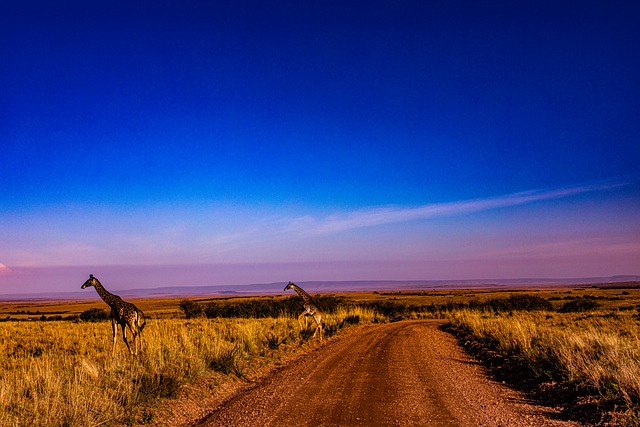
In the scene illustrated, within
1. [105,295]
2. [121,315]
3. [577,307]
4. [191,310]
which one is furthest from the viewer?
[191,310]

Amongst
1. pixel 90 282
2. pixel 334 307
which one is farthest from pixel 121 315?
pixel 334 307

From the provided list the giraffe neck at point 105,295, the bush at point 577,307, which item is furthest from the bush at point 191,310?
the giraffe neck at point 105,295

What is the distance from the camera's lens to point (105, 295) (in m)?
13.3

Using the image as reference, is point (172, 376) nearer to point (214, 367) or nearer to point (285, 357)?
point (214, 367)

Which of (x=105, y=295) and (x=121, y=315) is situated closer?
(x=121, y=315)

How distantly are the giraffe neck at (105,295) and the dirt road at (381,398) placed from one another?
15.9ft

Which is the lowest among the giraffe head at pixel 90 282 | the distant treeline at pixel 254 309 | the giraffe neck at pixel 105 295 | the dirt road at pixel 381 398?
the distant treeline at pixel 254 309

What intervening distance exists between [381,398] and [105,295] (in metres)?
8.48

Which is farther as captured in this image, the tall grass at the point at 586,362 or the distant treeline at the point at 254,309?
the distant treeline at the point at 254,309

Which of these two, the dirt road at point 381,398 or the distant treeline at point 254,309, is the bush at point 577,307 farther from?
the dirt road at point 381,398

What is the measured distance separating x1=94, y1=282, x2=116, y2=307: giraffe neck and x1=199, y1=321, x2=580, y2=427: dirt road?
4.86 meters

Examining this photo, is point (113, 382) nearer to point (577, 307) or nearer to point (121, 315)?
point (121, 315)

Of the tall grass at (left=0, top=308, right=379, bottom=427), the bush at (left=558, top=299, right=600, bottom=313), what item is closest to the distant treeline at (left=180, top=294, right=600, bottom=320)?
the bush at (left=558, top=299, right=600, bottom=313)

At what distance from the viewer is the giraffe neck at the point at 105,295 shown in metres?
13.0
